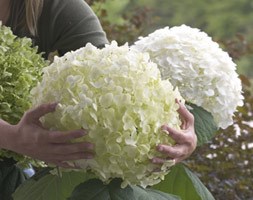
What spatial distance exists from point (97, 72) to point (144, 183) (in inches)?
10.9

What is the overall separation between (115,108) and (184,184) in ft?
1.38

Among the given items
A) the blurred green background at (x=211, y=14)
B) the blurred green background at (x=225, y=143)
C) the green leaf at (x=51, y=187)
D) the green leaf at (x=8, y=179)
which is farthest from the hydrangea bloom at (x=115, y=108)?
the blurred green background at (x=211, y=14)

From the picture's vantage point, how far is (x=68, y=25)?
2303 millimetres

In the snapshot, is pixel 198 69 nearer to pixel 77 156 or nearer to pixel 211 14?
pixel 77 156

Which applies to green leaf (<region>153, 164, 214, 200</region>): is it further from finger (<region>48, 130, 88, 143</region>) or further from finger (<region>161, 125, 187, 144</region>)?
finger (<region>48, 130, 88, 143</region>)

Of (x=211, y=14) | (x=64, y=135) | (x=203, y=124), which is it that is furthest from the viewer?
(x=211, y=14)

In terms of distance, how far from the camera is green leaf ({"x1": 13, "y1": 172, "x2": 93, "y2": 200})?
6.24 feet

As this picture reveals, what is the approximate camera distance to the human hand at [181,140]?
67.9 inches

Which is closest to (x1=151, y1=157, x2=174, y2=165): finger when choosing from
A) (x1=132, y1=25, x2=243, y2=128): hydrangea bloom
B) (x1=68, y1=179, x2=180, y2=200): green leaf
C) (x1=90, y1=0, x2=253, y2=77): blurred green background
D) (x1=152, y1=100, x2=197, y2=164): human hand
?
(x1=152, y1=100, x2=197, y2=164): human hand

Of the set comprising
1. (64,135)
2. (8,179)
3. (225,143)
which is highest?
(64,135)

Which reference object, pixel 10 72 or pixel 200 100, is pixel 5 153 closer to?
pixel 10 72

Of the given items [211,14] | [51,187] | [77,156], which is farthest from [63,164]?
[211,14]

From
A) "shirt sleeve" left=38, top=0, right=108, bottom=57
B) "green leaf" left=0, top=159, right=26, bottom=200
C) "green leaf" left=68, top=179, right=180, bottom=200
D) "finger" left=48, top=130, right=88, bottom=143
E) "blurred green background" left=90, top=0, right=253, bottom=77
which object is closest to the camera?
"finger" left=48, top=130, right=88, bottom=143

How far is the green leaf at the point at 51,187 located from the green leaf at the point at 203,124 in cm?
30
